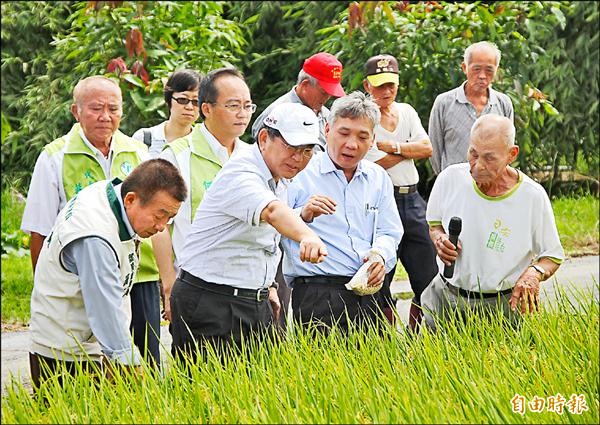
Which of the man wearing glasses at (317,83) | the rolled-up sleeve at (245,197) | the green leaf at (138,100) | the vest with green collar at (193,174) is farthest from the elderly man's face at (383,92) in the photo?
the green leaf at (138,100)

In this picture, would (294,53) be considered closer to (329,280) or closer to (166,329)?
(166,329)

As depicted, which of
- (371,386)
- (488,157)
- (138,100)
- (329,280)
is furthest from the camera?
(138,100)

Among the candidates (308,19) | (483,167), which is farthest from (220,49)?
(483,167)

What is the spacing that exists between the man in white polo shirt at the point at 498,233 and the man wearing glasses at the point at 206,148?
1.15 metres

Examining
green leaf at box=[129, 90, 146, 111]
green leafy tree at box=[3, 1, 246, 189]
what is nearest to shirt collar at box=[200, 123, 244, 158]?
green leafy tree at box=[3, 1, 246, 189]

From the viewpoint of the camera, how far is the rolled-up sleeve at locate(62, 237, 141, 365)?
436 centimetres

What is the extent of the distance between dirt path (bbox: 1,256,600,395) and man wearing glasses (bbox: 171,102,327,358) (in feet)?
1.68

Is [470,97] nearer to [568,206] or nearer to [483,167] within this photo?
[483,167]

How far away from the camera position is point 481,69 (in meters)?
7.25

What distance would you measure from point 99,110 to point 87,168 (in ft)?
0.94

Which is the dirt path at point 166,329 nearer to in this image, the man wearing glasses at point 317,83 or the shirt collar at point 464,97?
the shirt collar at point 464,97

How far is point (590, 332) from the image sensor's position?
4.72 meters

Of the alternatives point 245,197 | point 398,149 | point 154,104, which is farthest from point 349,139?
point 154,104

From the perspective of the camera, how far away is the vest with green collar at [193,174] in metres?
5.72
